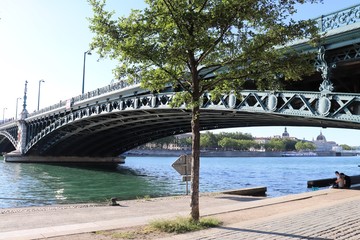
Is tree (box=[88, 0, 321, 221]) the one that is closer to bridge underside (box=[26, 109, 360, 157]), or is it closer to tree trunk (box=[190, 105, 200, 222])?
tree trunk (box=[190, 105, 200, 222])

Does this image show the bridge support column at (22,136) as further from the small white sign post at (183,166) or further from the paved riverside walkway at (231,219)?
the small white sign post at (183,166)

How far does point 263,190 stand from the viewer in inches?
936

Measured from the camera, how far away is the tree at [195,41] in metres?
10.4

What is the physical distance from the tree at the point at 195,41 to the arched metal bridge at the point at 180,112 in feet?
5.87

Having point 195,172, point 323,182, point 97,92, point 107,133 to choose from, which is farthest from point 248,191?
point 107,133

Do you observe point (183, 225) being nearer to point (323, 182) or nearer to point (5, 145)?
point (323, 182)

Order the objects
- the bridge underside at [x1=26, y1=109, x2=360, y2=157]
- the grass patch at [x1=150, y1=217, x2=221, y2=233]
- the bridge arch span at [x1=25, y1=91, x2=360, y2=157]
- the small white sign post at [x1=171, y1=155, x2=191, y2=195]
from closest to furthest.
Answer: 1. the grass patch at [x1=150, y1=217, x2=221, y2=233]
2. the small white sign post at [x1=171, y1=155, x2=191, y2=195]
3. the bridge arch span at [x1=25, y1=91, x2=360, y2=157]
4. the bridge underside at [x1=26, y1=109, x2=360, y2=157]

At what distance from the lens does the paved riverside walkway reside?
30.3 ft

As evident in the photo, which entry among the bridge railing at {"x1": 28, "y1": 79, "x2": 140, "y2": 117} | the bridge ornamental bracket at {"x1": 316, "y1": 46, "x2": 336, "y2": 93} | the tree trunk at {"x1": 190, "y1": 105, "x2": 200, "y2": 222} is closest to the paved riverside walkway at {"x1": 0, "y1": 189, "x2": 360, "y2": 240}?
the tree trunk at {"x1": 190, "y1": 105, "x2": 200, "y2": 222}

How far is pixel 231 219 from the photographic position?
11.3m

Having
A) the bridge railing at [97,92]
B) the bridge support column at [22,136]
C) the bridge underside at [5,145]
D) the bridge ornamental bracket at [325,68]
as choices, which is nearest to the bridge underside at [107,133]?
the bridge support column at [22,136]

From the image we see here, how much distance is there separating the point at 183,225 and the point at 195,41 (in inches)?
175

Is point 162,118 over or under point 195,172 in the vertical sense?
over

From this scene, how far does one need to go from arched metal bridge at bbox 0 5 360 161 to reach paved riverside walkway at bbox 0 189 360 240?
3.81m
